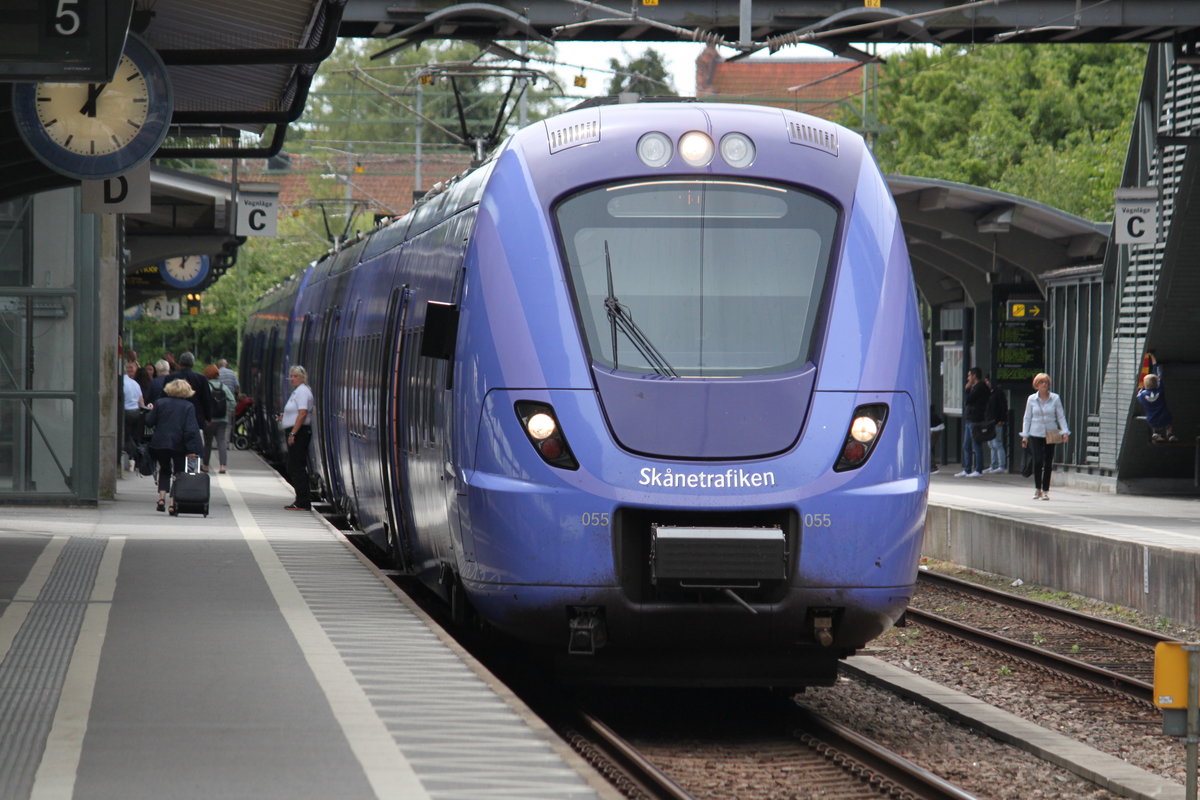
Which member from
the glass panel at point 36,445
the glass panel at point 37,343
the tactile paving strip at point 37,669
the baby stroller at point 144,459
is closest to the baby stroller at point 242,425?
the baby stroller at point 144,459

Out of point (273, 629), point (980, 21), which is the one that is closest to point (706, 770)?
point (273, 629)

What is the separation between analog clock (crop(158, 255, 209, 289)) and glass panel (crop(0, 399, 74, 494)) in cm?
2397

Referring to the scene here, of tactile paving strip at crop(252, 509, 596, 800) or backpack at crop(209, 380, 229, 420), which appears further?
backpack at crop(209, 380, 229, 420)

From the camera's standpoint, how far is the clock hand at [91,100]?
1370 cm

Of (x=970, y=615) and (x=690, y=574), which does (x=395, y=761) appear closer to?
(x=690, y=574)

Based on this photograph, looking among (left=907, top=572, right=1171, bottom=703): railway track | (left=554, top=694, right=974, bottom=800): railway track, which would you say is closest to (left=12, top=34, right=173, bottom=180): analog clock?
(left=554, top=694, right=974, bottom=800): railway track

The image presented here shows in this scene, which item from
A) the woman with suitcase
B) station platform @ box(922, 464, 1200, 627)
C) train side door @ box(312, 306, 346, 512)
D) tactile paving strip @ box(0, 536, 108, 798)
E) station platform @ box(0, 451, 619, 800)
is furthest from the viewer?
the woman with suitcase

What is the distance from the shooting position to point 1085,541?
18.0 metres

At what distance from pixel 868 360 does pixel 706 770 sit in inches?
83.5

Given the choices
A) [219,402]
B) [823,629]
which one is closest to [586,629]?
[823,629]

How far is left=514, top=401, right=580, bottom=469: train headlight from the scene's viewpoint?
31.1ft

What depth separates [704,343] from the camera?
9906 millimetres

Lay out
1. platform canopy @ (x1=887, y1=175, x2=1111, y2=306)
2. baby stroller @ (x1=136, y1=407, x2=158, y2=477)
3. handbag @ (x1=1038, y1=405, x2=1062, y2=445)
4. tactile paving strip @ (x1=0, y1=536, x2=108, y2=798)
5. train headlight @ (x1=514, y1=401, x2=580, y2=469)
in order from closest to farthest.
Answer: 1. tactile paving strip @ (x1=0, y1=536, x2=108, y2=798)
2. train headlight @ (x1=514, y1=401, x2=580, y2=469)
3. handbag @ (x1=1038, y1=405, x2=1062, y2=445)
4. platform canopy @ (x1=887, y1=175, x2=1111, y2=306)
5. baby stroller @ (x1=136, y1=407, x2=158, y2=477)

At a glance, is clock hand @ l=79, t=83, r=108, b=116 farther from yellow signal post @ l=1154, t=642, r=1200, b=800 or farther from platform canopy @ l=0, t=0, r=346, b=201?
yellow signal post @ l=1154, t=642, r=1200, b=800
